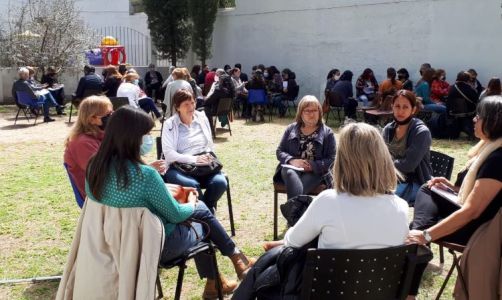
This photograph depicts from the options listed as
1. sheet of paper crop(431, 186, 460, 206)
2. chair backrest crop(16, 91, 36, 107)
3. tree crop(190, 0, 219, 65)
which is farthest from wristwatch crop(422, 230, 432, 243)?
tree crop(190, 0, 219, 65)

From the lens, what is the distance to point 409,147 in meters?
4.22

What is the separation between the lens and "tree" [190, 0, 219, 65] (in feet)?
59.7

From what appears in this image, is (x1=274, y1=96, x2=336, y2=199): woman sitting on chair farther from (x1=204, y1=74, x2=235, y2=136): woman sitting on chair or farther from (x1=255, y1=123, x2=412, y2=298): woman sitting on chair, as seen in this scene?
(x1=204, y1=74, x2=235, y2=136): woman sitting on chair

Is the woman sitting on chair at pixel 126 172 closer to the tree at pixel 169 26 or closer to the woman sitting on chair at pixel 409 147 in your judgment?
the woman sitting on chair at pixel 409 147

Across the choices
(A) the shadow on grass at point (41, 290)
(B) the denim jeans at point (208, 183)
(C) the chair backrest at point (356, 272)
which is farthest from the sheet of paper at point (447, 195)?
(A) the shadow on grass at point (41, 290)

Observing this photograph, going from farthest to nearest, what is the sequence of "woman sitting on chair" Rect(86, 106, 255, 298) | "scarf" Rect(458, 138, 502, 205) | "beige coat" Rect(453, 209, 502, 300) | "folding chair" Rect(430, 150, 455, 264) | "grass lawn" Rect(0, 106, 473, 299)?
"folding chair" Rect(430, 150, 455, 264)
"grass lawn" Rect(0, 106, 473, 299)
"scarf" Rect(458, 138, 502, 205)
"woman sitting on chair" Rect(86, 106, 255, 298)
"beige coat" Rect(453, 209, 502, 300)

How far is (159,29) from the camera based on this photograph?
1858 centimetres

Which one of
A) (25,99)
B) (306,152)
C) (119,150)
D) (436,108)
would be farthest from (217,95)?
(119,150)

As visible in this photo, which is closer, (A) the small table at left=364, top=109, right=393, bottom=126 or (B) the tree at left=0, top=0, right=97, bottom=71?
(A) the small table at left=364, top=109, right=393, bottom=126

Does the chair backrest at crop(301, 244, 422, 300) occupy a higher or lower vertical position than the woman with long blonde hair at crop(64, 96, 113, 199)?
lower

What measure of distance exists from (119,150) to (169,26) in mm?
16627

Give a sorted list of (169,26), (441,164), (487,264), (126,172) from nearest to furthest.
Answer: (487,264)
(126,172)
(441,164)
(169,26)

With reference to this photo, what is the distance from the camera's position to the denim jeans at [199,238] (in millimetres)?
3098

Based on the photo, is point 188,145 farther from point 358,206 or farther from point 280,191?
point 358,206
